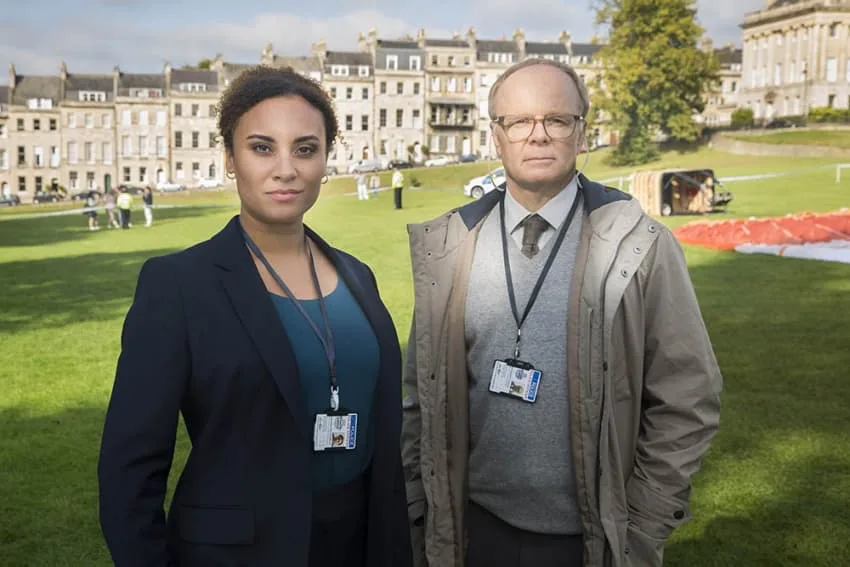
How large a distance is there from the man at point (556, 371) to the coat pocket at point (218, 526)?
3.54 ft

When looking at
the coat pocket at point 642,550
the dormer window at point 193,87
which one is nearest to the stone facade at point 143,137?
the dormer window at point 193,87

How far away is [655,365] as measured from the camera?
132 inches

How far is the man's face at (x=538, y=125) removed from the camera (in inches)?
133

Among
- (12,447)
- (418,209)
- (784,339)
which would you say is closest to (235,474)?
(12,447)

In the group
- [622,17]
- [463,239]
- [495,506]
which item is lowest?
[495,506]

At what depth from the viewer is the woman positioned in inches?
98.9

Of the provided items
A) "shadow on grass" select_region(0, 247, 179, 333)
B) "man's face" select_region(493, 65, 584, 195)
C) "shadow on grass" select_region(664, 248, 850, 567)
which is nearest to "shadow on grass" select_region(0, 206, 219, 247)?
"shadow on grass" select_region(0, 247, 179, 333)

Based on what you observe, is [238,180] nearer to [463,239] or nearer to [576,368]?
[463,239]

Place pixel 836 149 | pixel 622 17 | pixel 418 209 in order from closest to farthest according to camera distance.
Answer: pixel 418 209 → pixel 836 149 → pixel 622 17

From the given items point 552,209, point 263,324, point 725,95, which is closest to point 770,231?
point 552,209

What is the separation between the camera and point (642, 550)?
3320 millimetres

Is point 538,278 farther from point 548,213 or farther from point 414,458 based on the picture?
point 414,458

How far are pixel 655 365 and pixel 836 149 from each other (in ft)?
191

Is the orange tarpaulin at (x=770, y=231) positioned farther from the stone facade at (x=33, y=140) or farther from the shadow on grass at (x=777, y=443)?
the stone facade at (x=33, y=140)
